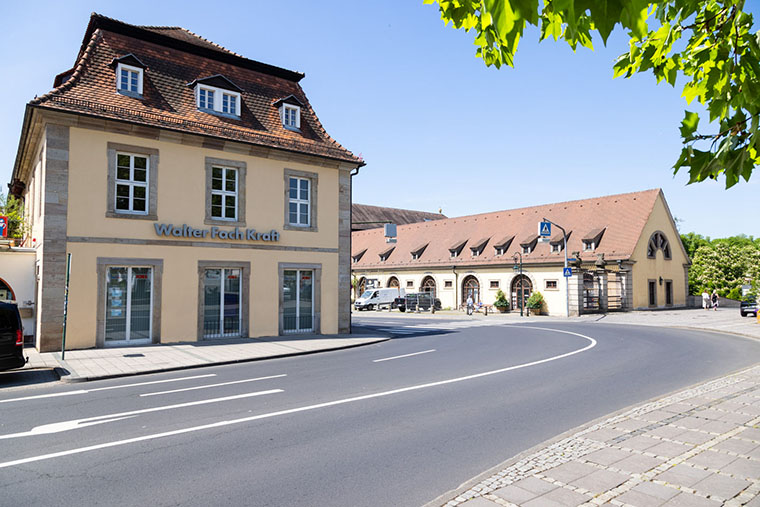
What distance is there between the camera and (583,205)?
42.9 metres

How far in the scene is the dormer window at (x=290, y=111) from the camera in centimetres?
2028

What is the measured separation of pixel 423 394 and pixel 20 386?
7.98 meters

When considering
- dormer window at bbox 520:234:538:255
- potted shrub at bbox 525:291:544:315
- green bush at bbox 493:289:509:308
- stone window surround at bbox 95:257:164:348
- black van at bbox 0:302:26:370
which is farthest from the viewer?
dormer window at bbox 520:234:538:255

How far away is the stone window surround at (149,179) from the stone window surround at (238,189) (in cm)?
174

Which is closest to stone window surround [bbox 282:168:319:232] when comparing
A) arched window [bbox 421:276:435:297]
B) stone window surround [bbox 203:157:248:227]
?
stone window surround [bbox 203:157:248:227]

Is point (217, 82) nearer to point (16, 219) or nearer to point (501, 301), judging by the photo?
point (16, 219)

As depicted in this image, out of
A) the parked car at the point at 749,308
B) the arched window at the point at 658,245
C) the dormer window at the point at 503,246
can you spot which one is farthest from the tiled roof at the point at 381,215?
the parked car at the point at 749,308

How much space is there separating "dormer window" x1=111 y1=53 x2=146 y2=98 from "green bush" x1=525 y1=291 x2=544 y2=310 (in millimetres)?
30021

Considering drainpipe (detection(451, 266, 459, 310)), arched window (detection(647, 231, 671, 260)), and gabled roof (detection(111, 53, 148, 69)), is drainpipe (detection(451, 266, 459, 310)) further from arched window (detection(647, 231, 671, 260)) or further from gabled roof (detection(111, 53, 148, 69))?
gabled roof (detection(111, 53, 148, 69))

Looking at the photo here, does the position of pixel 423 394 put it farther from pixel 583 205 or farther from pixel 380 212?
pixel 380 212


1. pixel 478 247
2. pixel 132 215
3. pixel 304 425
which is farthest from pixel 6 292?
pixel 478 247

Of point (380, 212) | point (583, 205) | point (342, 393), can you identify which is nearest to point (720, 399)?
point (342, 393)

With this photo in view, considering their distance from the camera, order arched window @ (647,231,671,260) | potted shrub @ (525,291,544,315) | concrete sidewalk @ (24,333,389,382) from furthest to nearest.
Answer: arched window @ (647,231,671,260) < potted shrub @ (525,291,544,315) < concrete sidewalk @ (24,333,389,382)

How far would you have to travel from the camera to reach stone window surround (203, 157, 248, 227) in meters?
17.6
